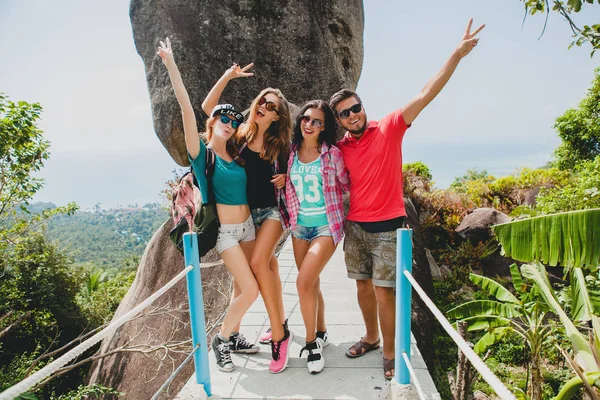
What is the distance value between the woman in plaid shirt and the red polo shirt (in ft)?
0.57

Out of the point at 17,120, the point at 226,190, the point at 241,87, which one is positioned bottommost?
the point at 226,190

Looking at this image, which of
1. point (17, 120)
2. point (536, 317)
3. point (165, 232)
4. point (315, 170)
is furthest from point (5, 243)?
point (536, 317)

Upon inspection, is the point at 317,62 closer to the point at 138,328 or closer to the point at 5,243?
the point at 138,328

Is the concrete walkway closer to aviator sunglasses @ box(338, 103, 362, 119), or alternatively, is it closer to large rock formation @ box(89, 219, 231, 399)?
aviator sunglasses @ box(338, 103, 362, 119)

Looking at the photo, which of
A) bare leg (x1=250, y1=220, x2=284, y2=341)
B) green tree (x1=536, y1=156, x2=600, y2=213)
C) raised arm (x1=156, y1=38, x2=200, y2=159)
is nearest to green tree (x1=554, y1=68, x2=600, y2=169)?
green tree (x1=536, y1=156, x2=600, y2=213)

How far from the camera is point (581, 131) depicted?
13.2 metres

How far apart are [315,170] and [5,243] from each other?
34.3ft

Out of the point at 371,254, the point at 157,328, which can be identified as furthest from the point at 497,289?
the point at 157,328

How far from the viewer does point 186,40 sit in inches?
422

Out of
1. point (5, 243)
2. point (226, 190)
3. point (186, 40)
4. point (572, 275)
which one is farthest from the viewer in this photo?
point (186, 40)

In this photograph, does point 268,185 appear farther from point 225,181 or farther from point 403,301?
point 403,301

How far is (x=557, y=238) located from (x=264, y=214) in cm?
271

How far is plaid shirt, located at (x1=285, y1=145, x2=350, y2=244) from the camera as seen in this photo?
3043mm

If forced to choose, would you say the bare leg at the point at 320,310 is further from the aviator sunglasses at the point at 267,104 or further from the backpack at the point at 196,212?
the aviator sunglasses at the point at 267,104
